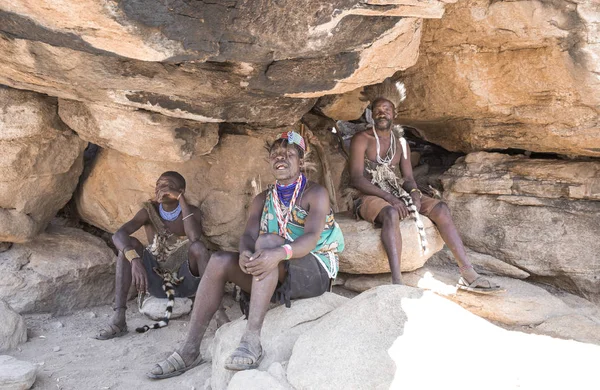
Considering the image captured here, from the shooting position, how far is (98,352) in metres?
3.66

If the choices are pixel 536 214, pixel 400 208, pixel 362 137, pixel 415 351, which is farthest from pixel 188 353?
pixel 536 214

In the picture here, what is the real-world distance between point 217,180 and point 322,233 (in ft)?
5.05

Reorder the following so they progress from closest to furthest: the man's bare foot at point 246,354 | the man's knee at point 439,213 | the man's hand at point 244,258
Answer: the man's bare foot at point 246,354, the man's hand at point 244,258, the man's knee at point 439,213

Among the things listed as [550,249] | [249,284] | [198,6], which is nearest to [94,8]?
[198,6]

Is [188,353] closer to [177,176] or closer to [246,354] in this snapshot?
[246,354]

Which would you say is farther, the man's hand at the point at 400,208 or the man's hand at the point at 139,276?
the man's hand at the point at 400,208

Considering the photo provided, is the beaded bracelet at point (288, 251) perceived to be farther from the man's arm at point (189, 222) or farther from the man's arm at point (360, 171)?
the man's arm at point (360, 171)

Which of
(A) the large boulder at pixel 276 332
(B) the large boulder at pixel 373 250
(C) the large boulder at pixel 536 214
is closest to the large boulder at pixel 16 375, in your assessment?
(A) the large boulder at pixel 276 332

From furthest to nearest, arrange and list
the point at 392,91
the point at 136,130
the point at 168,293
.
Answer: the point at 392,91
the point at 168,293
the point at 136,130

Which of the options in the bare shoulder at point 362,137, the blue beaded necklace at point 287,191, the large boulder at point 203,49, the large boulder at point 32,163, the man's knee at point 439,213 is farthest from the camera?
the bare shoulder at point 362,137

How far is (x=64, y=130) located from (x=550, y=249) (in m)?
4.43

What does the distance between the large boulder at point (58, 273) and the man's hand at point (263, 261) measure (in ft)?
7.92

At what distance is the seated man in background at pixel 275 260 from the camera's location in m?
2.96

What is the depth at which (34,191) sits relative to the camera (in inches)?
171
